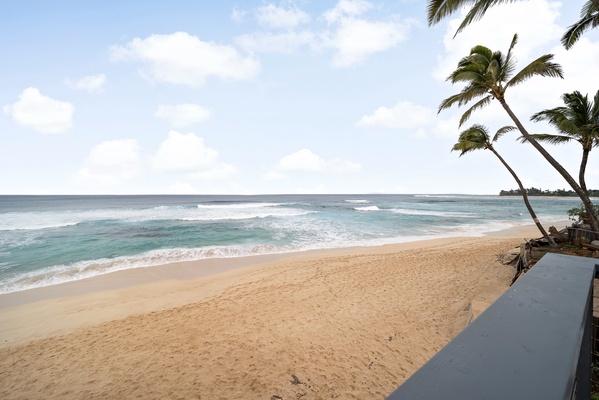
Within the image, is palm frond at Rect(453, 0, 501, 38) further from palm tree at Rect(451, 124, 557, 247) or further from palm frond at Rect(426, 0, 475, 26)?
palm tree at Rect(451, 124, 557, 247)

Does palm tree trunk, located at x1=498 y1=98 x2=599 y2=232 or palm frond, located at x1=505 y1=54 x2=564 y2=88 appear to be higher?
palm frond, located at x1=505 y1=54 x2=564 y2=88

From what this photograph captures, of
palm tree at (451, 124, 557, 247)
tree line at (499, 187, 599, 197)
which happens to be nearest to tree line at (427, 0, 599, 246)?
palm tree at (451, 124, 557, 247)

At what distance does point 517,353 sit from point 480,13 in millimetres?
9654

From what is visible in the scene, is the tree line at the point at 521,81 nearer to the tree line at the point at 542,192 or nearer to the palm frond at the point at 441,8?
the palm frond at the point at 441,8

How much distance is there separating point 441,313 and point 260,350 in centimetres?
474

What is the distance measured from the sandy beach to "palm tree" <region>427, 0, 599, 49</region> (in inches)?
300

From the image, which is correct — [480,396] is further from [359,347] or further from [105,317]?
[105,317]

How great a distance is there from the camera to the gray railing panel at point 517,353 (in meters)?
0.68

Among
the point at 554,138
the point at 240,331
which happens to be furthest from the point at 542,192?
the point at 240,331

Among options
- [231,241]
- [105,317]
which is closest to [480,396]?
[105,317]

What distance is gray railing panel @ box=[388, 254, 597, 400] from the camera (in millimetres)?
683

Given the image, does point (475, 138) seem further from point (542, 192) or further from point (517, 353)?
point (542, 192)

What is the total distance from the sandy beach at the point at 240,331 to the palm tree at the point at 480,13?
25.0 ft

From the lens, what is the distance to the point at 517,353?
83 centimetres
